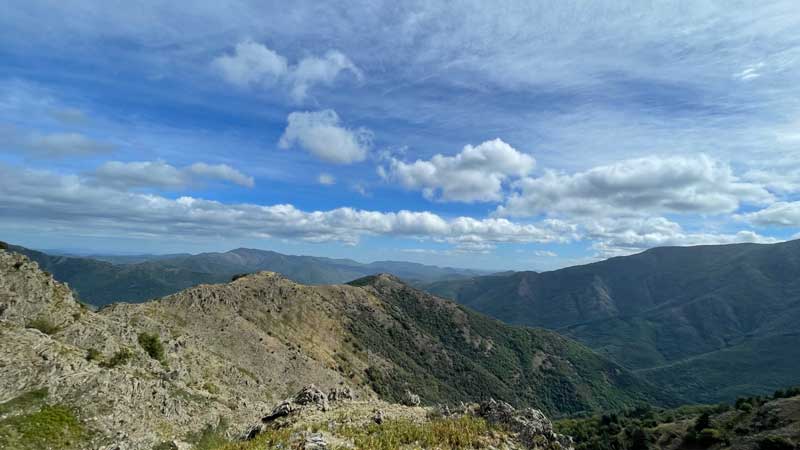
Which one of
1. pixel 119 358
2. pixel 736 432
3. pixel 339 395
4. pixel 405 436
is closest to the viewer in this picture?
pixel 405 436

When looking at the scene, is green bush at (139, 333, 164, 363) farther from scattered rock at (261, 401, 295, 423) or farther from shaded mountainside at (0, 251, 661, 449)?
scattered rock at (261, 401, 295, 423)

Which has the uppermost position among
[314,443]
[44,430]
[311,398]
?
[314,443]

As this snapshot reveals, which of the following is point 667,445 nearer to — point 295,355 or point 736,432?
point 736,432

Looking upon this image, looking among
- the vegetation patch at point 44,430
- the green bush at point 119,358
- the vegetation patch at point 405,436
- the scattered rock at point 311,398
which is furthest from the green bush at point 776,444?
the green bush at point 119,358

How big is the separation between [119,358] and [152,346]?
689 inches

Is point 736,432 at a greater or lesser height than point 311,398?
lesser

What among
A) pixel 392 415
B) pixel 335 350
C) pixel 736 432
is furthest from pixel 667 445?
pixel 335 350

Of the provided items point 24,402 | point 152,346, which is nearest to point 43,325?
point 24,402

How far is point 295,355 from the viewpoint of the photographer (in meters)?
135

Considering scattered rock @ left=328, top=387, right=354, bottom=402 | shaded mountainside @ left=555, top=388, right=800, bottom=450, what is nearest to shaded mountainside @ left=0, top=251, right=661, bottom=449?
scattered rock @ left=328, top=387, right=354, bottom=402

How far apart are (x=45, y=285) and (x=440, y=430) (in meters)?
66.6

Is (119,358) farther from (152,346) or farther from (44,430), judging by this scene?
(44,430)

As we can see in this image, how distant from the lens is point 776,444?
2126 inches

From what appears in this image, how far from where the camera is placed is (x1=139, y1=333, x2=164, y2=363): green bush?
76856mm
